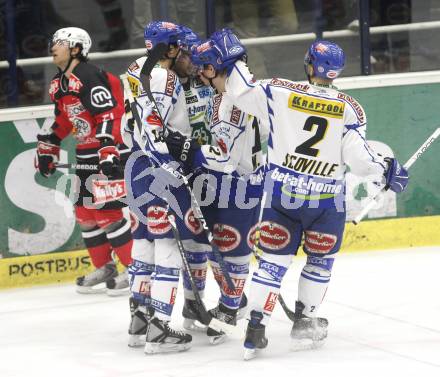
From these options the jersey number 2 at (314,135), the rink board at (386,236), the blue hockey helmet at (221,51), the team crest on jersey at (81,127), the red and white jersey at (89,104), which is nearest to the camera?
the jersey number 2 at (314,135)

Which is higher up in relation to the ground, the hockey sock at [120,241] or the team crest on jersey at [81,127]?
the team crest on jersey at [81,127]

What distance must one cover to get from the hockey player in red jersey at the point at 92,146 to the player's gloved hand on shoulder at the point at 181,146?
1107 mm

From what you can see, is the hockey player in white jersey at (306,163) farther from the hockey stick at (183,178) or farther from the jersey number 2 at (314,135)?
the hockey stick at (183,178)

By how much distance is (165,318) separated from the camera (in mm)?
5586

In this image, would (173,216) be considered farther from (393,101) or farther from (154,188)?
(393,101)

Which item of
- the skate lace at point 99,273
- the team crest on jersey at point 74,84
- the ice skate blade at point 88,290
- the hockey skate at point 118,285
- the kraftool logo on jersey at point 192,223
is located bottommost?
the ice skate blade at point 88,290

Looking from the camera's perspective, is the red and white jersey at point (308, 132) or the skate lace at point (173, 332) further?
the skate lace at point (173, 332)

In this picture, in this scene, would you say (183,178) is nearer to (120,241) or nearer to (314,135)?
(314,135)

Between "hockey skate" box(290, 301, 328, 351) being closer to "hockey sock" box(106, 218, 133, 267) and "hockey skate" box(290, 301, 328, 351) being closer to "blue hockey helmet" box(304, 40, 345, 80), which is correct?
"blue hockey helmet" box(304, 40, 345, 80)

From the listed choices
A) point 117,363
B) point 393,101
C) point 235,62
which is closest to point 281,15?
→ point 393,101

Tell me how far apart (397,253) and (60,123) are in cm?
243

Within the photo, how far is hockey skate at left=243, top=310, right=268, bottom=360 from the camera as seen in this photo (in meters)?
5.43

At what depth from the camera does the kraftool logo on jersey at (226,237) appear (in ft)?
18.9

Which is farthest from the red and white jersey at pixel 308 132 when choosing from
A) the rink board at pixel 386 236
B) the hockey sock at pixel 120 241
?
the rink board at pixel 386 236
